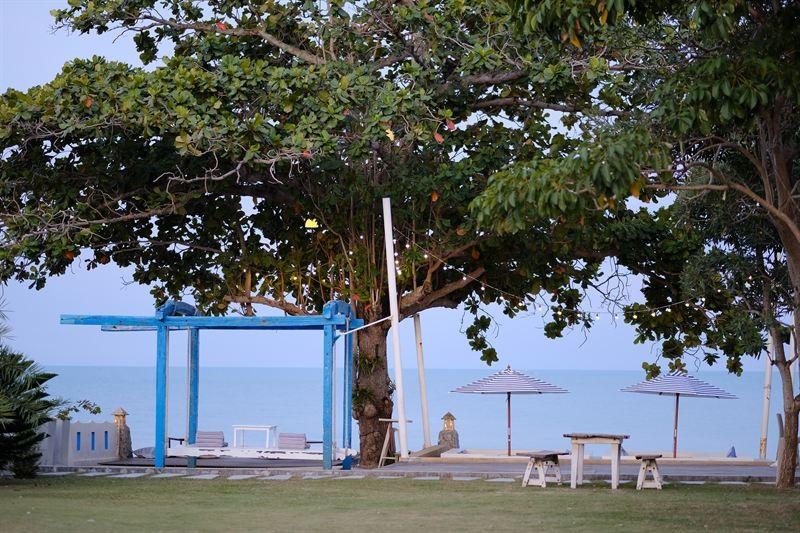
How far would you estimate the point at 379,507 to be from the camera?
12609 millimetres

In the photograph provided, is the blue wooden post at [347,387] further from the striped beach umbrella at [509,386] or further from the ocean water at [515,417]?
the ocean water at [515,417]

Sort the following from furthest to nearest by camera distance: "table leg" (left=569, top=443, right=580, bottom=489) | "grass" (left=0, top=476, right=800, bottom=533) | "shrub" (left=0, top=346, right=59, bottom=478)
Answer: "shrub" (left=0, top=346, right=59, bottom=478), "table leg" (left=569, top=443, right=580, bottom=489), "grass" (left=0, top=476, right=800, bottom=533)

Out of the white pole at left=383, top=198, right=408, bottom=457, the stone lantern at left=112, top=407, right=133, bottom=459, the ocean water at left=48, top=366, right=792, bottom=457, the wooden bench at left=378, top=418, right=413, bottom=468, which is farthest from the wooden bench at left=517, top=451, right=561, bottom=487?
the ocean water at left=48, top=366, right=792, bottom=457

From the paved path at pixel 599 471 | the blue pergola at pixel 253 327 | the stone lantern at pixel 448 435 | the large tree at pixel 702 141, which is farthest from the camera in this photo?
the stone lantern at pixel 448 435

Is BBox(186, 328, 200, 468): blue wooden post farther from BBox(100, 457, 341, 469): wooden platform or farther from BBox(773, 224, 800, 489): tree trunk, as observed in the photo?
BBox(773, 224, 800, 489): tree trunk

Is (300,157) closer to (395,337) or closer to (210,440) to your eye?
(395,337)

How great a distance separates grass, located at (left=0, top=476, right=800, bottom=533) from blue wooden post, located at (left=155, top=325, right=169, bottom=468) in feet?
7.13

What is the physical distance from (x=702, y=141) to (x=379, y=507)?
6.06 meters

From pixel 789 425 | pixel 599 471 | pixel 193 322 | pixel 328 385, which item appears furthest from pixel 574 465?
pixel 193 322

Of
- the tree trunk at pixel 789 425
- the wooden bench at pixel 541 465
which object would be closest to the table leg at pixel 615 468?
the wooden bench at pixel 541 465

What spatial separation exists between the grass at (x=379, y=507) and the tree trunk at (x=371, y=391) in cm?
451

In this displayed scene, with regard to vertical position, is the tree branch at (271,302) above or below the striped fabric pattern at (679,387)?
above

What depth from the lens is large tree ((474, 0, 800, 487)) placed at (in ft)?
37.0

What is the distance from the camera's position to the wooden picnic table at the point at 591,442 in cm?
1497
